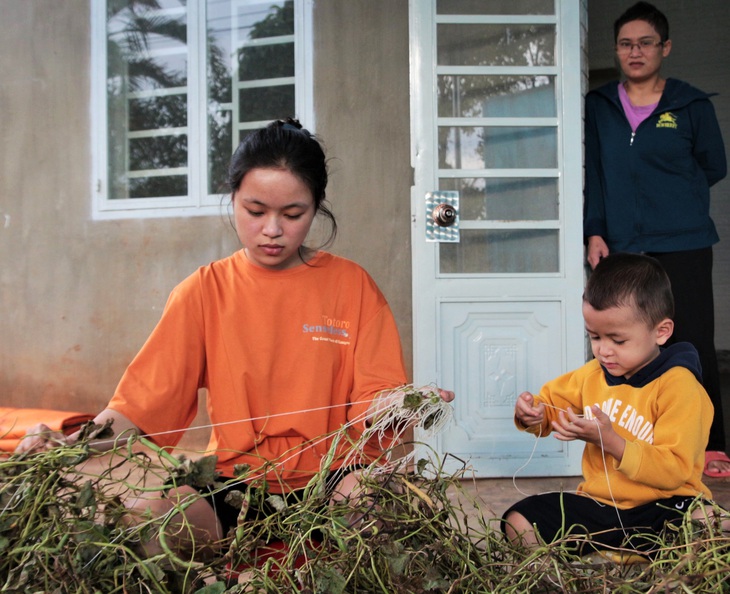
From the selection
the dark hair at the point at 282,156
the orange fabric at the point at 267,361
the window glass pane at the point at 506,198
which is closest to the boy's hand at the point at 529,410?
the orange fabric at the point at 267,361

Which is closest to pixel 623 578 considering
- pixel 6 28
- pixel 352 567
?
pixel 352 567

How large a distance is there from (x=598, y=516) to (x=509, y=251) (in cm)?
189

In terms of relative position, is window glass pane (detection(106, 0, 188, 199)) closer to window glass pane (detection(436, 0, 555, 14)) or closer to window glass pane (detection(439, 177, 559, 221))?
window glass pane (detection(436, 0, 555, 14))

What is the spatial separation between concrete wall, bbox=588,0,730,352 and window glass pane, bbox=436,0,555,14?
4351mm

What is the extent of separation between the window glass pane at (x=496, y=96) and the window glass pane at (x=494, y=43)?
8 centimetres

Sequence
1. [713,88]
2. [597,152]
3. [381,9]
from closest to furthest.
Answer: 1. [597,152]
2. [381,9]
3. [713,88]

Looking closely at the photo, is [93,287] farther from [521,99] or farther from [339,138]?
[521,99]

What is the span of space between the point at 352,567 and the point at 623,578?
46 cm

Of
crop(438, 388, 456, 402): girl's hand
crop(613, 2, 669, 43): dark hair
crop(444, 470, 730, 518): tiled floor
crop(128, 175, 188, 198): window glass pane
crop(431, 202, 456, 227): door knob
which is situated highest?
crop(613, 2, 669, 43): dark hair

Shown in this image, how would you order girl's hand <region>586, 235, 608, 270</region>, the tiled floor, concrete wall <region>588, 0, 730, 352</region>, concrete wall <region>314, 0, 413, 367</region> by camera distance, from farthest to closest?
concrete wall <region>588, 0, 730, 352</region>
concrete wall <region>314, 0, 413, 367</region>
girl's hand <region>586, 235, 608, 270</region>
the tiled floor

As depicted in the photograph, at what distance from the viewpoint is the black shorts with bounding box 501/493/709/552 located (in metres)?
1.75

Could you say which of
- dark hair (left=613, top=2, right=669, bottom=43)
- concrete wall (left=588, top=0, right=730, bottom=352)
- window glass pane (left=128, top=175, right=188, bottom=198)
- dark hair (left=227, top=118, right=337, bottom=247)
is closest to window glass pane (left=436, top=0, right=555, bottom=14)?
dark hair (left=613, top=2, right=669, bottom=43)

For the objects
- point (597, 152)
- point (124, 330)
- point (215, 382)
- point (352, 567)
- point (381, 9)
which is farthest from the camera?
point (124, 330)

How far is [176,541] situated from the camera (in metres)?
1.34
